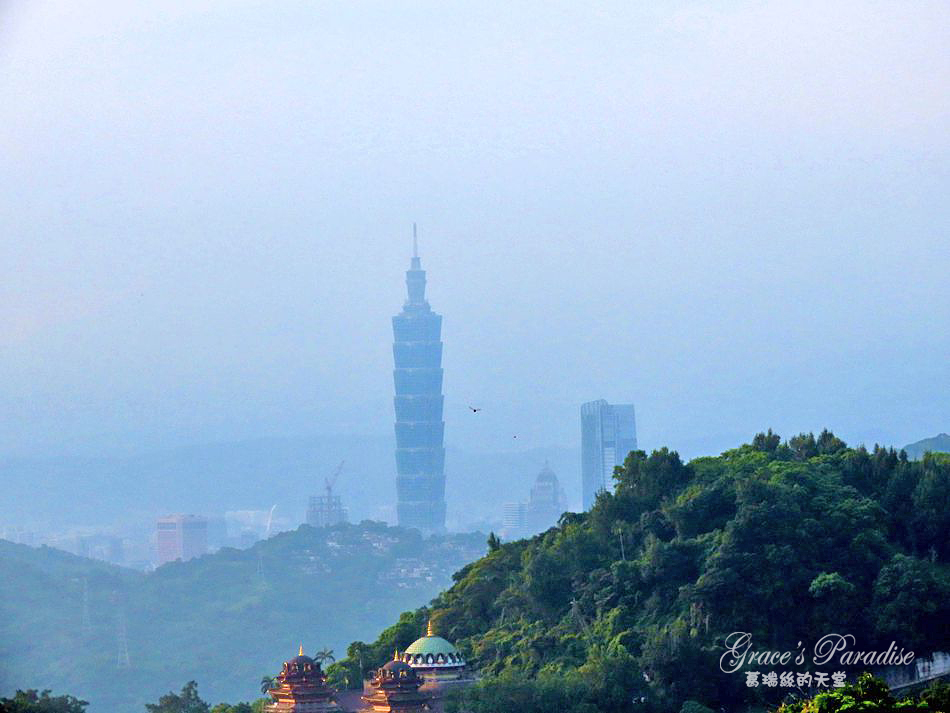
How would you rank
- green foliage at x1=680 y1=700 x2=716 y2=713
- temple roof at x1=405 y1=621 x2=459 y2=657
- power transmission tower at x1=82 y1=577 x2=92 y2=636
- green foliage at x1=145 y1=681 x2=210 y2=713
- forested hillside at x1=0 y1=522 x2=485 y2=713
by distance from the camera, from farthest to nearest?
1. power transmission tower at x1=82 y1=577 x2=92 y2=636
2. forested hillside at x1=0 y1=522 x2=485 y2=713
3. green foliage at x1=145 y1=681 x2=210 y2=713
4. temple roof at x1=405 y1=621 x2=459 y2=657
5. green foliage at x1=680 y1=700 x2=716 y2=713

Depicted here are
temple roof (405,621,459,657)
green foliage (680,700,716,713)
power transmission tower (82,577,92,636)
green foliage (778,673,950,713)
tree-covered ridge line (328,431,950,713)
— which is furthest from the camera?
power transmission tower (82,577,92,636)

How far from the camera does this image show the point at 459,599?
70562mm

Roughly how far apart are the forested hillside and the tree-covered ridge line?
292 ft

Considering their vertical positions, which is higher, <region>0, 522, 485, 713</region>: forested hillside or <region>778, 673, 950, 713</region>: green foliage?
<region>0, 522, 485, 713</region>: forested hillside

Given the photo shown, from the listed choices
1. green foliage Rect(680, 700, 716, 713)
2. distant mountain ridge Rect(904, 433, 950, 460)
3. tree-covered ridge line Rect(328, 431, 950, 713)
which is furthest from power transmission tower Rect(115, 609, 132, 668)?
green foliage Rect(680, 700, 716, 713)

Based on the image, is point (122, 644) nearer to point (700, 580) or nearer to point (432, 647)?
point (432, 647)

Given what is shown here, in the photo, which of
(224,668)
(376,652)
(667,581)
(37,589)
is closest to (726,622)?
(667,581)

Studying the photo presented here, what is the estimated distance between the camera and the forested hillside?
6348 inches

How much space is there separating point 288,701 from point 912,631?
15.7 metres

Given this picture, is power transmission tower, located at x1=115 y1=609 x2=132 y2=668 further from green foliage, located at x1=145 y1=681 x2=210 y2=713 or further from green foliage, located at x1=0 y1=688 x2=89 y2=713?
green foliage, located at x1=0 y1=688 x2=89 y2=713

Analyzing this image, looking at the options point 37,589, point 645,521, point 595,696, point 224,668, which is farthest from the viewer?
point 37,589

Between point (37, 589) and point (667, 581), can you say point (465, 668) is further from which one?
point (37, 589)

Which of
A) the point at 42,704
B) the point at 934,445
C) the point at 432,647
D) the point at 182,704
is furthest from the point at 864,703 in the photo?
the point at 934,445

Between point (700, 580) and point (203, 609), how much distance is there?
388 ft
